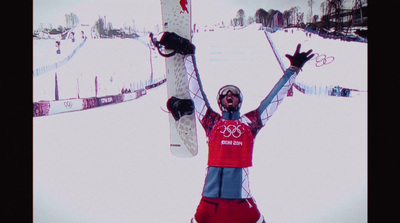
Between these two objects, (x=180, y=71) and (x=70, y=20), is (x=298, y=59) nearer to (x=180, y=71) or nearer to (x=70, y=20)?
A: (x=180, y=71)

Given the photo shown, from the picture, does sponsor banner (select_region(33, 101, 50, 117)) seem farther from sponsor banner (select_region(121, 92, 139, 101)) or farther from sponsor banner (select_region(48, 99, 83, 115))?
sponsor banner (select_region(121, 92, 139, 101))

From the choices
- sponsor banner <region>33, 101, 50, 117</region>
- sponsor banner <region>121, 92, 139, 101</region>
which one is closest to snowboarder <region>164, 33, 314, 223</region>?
sponsor banner <region>121, 92, 139, 101</region>

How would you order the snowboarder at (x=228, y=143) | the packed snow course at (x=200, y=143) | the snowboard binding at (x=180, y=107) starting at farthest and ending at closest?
the packed snow course at (x=200, y=143) < the snowboard binding at (x=180, y=107) < the snowboarder at (x=228, y=143)

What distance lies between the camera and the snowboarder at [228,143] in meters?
1.96

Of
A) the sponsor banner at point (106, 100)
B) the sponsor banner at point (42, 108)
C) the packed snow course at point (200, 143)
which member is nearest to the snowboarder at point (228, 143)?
the packed snow course at point (200, 143)

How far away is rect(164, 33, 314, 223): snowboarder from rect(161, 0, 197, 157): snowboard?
3.0 inches

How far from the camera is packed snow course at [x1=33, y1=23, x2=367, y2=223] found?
2.25 metres

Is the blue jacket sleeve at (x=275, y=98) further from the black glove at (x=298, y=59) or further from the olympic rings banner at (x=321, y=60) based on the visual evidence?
the olympic rings banner at (x=321, y=60)

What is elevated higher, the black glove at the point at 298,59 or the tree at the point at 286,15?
the tree at the point at 286,15

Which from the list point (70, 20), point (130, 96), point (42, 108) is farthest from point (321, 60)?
point (42, 108)

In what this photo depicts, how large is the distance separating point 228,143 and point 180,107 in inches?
12.0
